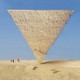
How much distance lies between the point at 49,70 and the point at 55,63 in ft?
13.3

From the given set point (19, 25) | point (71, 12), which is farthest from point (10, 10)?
point (71, 12)

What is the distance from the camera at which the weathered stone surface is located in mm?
39500

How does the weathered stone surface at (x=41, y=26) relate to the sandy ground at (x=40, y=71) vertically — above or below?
above

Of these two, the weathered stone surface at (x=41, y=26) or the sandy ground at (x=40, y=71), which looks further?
the weathered stone surface at (x=41, y=26)

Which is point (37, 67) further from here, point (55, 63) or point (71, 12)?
point (71, 12)

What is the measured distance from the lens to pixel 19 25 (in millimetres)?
40125

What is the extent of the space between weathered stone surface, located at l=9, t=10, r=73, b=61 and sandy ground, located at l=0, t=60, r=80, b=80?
1.71 meters

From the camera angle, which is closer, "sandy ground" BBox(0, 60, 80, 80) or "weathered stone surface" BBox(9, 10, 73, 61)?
"sandy ground" BBox(0, 60, 80, 80)

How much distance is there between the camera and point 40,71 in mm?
38656

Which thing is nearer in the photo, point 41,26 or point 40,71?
point 40,71

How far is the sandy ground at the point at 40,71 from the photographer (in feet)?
122

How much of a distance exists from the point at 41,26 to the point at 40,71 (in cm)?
548

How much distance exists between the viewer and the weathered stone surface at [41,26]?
130 ft

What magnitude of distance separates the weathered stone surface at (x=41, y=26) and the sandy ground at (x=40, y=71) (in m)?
1.71
